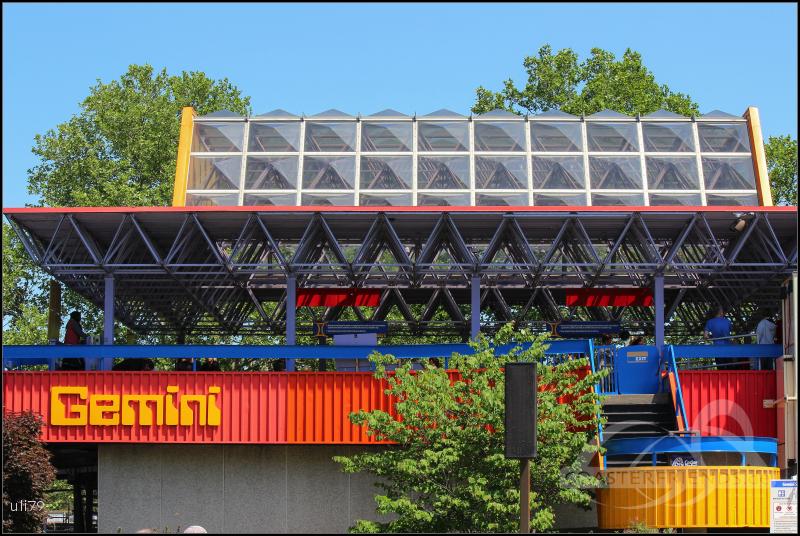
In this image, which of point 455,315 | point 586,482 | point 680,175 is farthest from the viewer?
Answer: point 455,315

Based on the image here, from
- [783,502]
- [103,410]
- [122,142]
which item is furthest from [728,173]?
[122,142]

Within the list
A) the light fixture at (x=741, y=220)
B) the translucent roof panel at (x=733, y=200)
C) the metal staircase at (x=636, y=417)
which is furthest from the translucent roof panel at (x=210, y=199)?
the light fixture at (x=741, y=220)

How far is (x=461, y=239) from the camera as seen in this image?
3034 cm

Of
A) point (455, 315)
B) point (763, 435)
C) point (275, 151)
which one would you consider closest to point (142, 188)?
point (455, 315)

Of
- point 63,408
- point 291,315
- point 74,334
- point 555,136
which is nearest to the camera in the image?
point 63,408

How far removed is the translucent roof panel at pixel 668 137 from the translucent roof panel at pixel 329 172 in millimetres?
7247

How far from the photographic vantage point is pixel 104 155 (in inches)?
2461

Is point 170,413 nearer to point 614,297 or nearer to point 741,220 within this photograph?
point 741,220

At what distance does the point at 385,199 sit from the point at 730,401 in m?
9.08

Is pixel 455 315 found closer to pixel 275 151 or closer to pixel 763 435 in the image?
pixel 275 151

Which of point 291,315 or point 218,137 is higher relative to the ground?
point 218,137

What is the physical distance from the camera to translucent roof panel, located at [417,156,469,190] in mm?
32812

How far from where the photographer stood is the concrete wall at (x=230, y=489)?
28844 millimetres

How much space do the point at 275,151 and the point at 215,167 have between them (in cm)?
149
